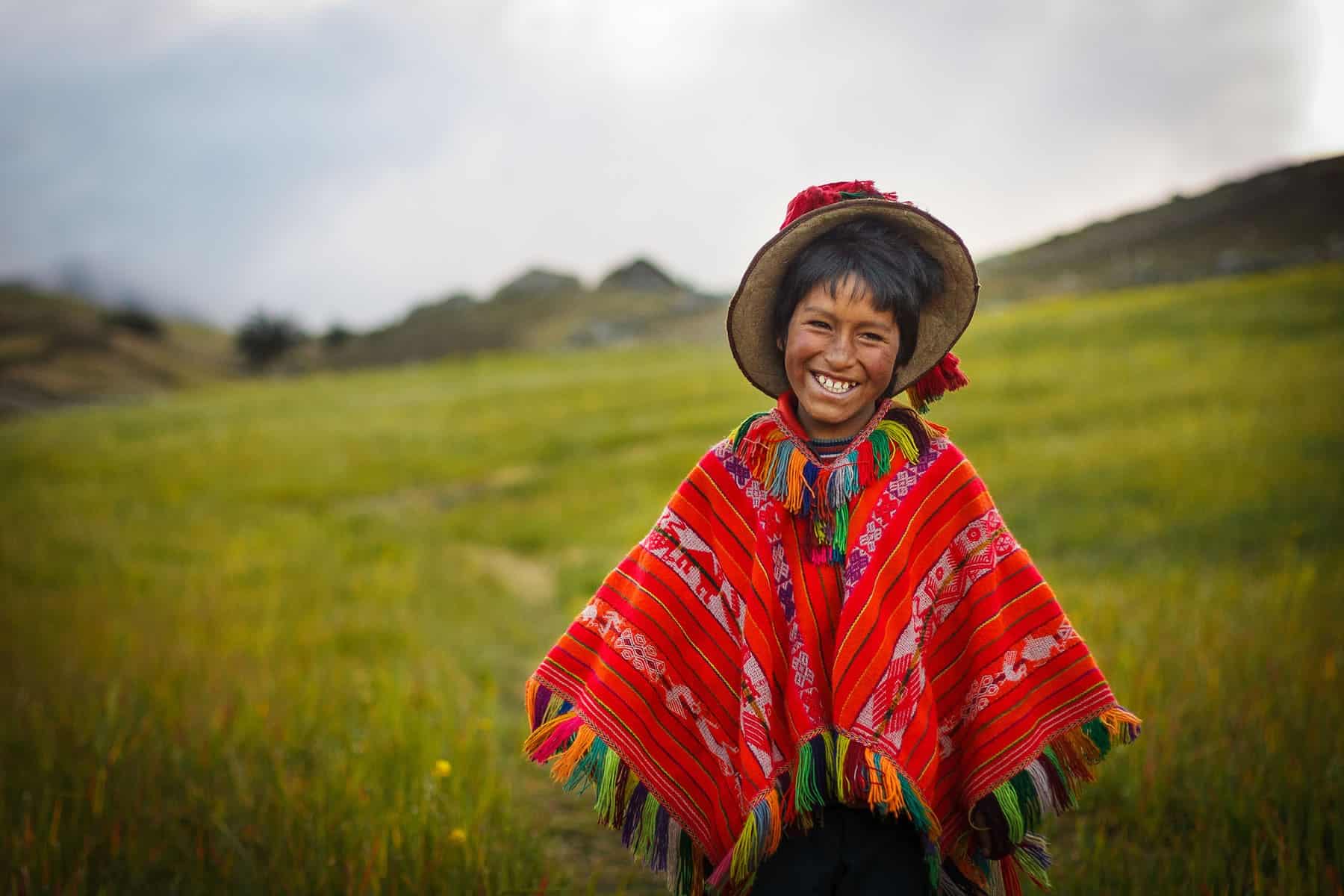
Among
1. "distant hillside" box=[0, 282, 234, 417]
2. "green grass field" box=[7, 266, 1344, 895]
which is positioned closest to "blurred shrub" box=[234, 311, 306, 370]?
"distant hillside" box=[0, 282, 234, 417]

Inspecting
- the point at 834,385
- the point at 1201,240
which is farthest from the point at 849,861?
the point at 1201,240

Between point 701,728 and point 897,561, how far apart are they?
65 centimetres

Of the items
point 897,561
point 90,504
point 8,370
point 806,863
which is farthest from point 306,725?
point 8,370

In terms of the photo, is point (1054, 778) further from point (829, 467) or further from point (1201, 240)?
point (1201, 240)

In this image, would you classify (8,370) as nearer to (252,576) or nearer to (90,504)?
(90,504)

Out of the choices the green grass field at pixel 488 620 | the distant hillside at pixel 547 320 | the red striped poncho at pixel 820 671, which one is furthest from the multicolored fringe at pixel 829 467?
the distant hillside at pixel 547 320

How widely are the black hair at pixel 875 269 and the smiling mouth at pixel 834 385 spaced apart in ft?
0.55

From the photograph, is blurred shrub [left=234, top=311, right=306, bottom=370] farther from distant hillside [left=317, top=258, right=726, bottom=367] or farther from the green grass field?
the green grass field

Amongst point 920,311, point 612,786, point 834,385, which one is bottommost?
point 612,786

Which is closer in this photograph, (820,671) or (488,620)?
(820,671)

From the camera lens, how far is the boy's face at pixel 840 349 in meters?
2.03

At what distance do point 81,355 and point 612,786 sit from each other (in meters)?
50.7

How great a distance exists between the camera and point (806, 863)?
195cm

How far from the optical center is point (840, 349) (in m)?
2.03
